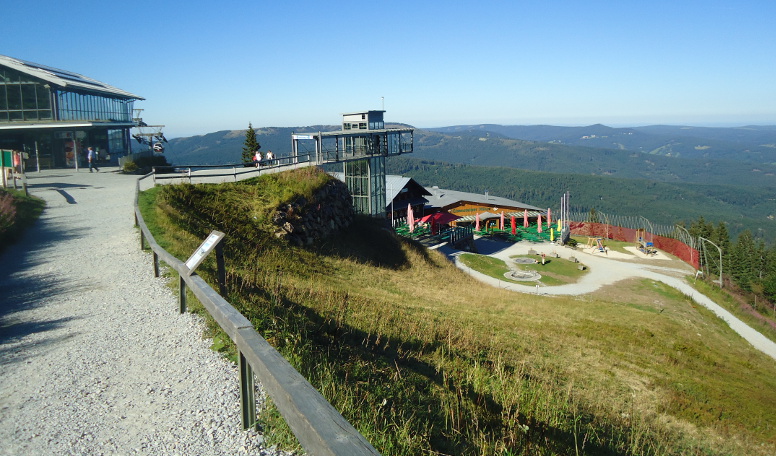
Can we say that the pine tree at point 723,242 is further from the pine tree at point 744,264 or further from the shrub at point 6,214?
the shrub at point 6,214

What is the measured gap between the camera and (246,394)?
4.34 metres

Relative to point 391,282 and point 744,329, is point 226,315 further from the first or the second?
point 744,329

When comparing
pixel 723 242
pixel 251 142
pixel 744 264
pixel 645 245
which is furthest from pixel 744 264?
pixel 251 142

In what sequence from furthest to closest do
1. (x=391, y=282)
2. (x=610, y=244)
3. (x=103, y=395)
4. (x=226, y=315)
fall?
1. (x=610, y=244)
2. (x=391, y=282)
3. (x=103, y=395)
4. (x=226, y=315)

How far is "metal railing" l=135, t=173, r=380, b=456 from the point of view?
273 cm

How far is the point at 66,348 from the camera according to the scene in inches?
262

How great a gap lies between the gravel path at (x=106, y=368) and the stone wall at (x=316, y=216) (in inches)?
312

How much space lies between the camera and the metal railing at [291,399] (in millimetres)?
2727

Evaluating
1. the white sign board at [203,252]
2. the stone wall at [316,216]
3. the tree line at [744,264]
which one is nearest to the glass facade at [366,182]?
the stone wall at [316,216]

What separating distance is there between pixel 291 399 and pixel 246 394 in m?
1.40

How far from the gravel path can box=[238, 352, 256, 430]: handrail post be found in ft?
0.40

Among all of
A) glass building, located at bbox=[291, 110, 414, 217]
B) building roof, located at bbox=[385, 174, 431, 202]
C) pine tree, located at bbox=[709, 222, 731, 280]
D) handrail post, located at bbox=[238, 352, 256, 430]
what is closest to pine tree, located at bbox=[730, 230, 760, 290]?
pine tree, located at bbox=[709, 222, 731, 280]

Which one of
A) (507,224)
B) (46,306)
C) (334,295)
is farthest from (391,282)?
(507,224)

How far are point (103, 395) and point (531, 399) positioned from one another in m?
5.24
